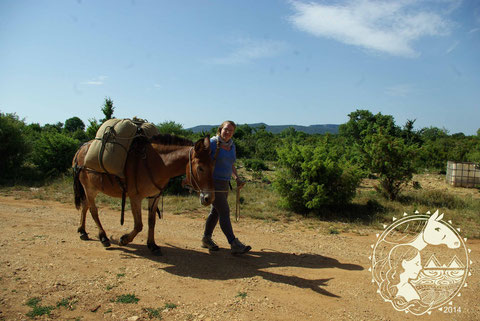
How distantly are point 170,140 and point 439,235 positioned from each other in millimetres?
6039

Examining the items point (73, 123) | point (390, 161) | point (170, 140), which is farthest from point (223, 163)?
point (73, 123)

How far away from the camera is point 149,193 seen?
210 inches

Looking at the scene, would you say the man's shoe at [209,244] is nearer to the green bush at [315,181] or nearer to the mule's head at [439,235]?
the green bush at [315,181]

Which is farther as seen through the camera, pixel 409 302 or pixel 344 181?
pixel 344 181

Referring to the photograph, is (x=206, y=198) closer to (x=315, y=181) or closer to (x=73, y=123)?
(x=315, y=181)

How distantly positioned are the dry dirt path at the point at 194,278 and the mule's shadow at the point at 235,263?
0.02 metres

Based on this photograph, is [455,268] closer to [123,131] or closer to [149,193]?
[149,193]

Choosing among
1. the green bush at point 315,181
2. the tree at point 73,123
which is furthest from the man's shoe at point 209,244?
the tree at point 73,123

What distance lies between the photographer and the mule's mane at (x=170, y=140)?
5.37 m

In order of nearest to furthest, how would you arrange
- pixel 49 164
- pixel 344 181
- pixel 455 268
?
pixel 455 268, pixel 344 181, pixel 49 164

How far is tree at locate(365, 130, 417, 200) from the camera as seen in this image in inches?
404

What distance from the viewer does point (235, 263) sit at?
16.7 feet

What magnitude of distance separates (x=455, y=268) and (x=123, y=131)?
6228 millimetres

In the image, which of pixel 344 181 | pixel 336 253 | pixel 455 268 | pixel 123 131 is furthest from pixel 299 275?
pixel 344 181
